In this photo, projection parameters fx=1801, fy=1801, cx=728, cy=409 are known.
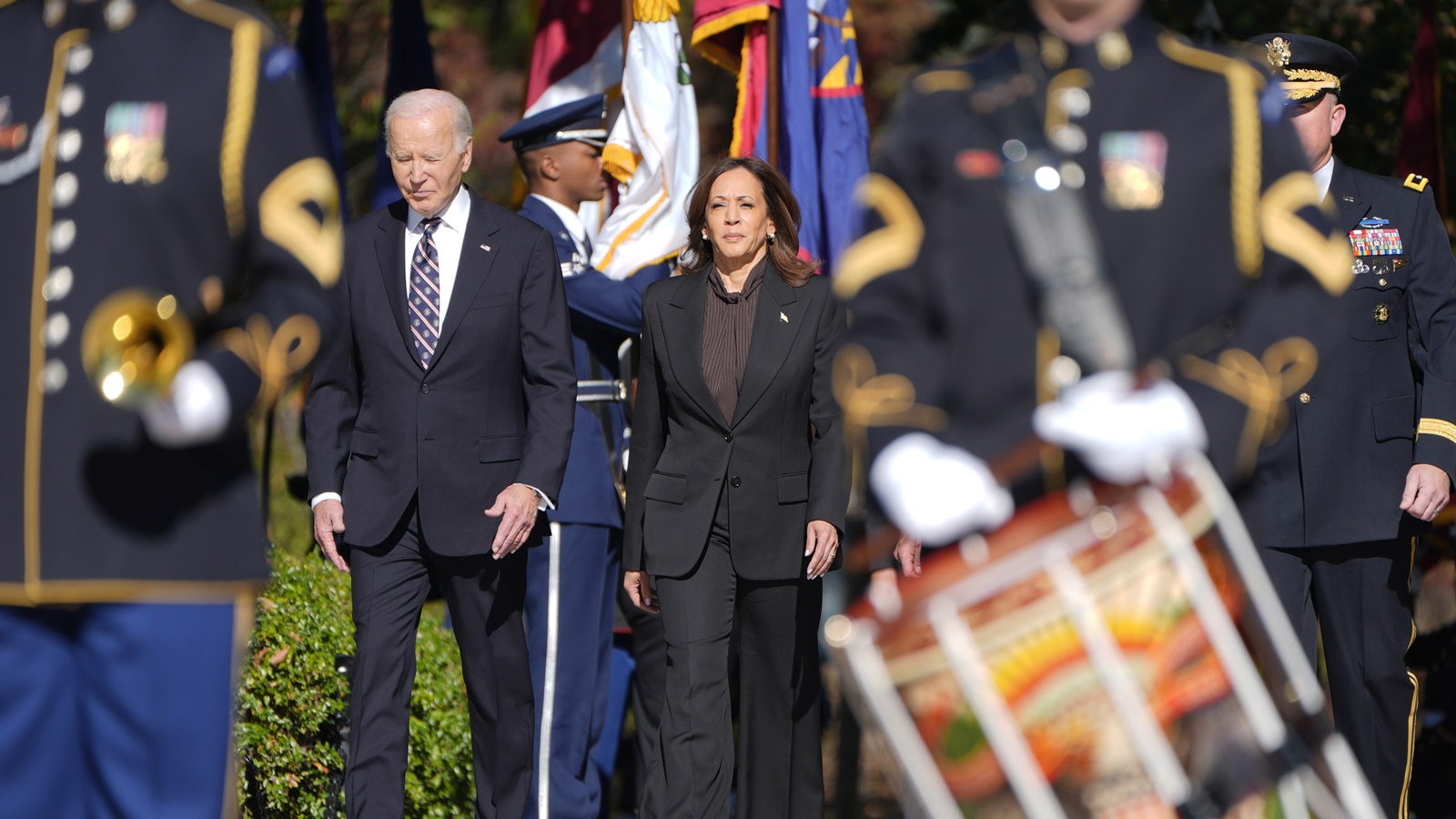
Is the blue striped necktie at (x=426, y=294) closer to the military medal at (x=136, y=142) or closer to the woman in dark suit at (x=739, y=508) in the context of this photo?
the woman in dark suit at (x=739, y=508)

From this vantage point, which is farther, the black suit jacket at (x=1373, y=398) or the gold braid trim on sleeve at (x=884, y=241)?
the black suit jacket at (x=1373, y=398)

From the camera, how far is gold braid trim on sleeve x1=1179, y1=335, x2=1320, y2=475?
297 centimetres

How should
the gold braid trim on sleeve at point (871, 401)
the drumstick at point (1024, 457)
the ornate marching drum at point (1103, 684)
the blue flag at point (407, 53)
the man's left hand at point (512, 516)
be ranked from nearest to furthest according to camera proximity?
the ornate marching drum at point (1103, 684) → the drumstick at point (1024, 457) → the gold braid trim on sleeve at point (871, 401) → the man's left hand at point (512, 516) → the blue flag at point (407, 53)

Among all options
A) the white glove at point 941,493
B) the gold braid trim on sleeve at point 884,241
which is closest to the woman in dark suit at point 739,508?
the gold braid trim on sleeve at point 884,241

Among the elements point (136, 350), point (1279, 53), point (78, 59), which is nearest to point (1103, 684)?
point (136, 350)

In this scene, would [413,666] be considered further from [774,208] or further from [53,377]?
[53,377]

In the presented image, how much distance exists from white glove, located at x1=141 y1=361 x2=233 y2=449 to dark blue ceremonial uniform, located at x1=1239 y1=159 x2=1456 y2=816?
3.25 m

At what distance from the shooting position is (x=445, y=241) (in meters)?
5.06

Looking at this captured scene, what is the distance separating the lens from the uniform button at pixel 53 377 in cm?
297

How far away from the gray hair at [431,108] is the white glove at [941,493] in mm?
2527

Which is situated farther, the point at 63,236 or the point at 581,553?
the point at 581,553

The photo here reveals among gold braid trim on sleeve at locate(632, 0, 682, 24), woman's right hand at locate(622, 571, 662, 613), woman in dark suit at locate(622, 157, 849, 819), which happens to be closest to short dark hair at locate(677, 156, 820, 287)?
woman in dark suit at locate(622, 157, 849, 819)

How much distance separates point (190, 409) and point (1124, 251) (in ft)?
5.06

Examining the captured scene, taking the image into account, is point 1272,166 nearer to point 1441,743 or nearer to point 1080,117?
point 1080,117
